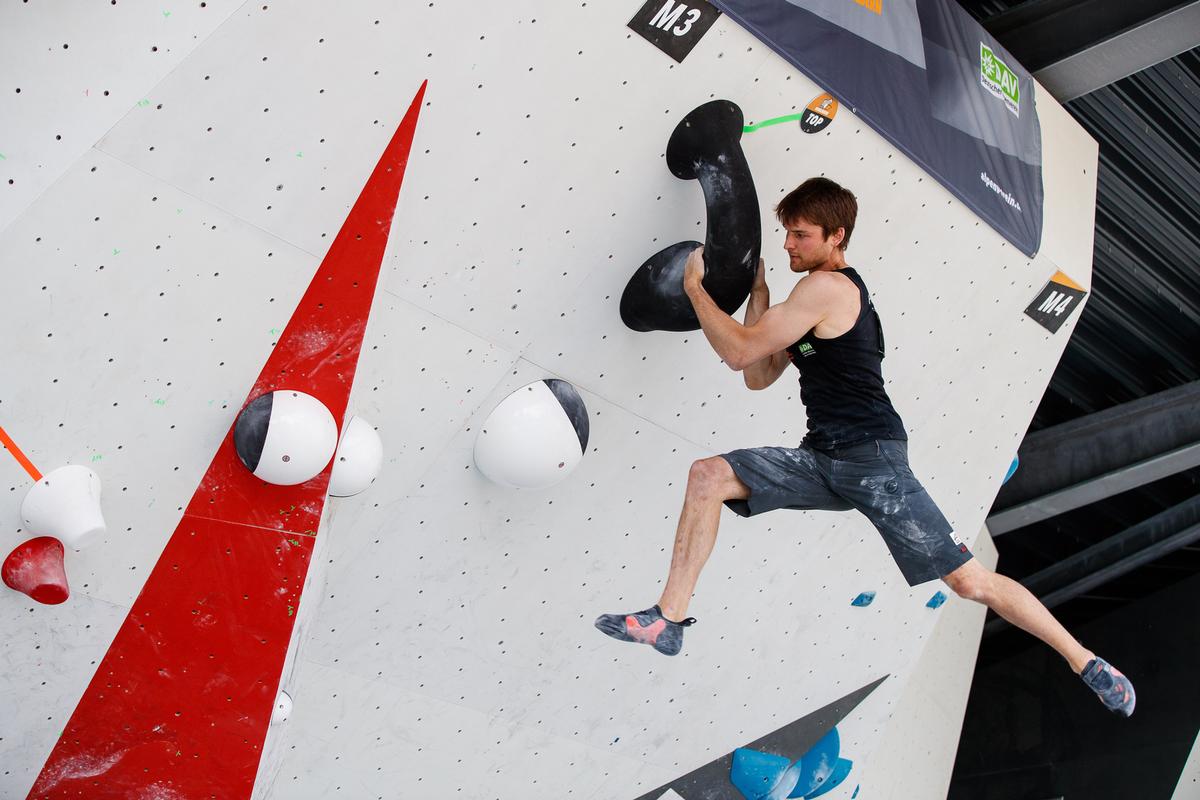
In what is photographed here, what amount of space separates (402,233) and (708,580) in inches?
63.0

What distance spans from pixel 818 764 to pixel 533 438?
7.52 ft

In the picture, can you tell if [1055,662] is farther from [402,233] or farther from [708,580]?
[402,233]

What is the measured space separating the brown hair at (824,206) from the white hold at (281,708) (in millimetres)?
1672

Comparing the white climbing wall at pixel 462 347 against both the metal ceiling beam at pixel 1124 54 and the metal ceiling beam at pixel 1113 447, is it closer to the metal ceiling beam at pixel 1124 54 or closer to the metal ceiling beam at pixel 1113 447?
the metal ceiling beam at pixel 1124 54

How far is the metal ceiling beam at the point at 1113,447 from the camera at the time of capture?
6.21 meters

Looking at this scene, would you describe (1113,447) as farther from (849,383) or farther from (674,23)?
(674,23)

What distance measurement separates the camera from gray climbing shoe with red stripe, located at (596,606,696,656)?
2.54 m

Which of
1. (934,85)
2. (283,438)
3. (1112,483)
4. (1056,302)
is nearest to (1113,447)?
(1112,483)

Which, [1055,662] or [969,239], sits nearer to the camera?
[969,239]

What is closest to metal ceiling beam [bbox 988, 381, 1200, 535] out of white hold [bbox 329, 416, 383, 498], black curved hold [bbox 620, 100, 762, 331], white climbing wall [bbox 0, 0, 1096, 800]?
white climbing wall [bbox 0, 0, 1096, 800]

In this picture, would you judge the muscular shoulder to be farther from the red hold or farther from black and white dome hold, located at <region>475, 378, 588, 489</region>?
the red hold

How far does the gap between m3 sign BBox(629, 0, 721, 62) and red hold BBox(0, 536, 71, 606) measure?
1685 mm

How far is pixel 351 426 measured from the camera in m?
2.66

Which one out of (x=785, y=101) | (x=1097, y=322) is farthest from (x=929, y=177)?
(x=1097, y=322)
